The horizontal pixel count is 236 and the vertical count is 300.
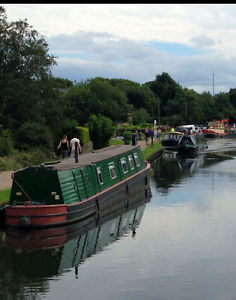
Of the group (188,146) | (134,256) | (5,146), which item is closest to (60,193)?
(134,256)

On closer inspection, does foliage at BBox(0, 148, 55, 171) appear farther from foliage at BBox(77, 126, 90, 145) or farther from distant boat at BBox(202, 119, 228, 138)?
distant boat at BBox(202, 119, 228, 138)

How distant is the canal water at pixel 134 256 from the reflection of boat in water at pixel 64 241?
2 cm

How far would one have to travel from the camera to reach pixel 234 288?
33.7 ft

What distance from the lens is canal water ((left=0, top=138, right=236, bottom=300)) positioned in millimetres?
10219

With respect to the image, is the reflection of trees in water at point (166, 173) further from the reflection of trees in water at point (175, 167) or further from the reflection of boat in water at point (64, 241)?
the reflection of boat in water at point (64, 241)

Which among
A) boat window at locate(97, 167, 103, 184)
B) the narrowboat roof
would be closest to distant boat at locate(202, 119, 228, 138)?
the narrowboat roof

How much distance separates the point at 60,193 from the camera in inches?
590

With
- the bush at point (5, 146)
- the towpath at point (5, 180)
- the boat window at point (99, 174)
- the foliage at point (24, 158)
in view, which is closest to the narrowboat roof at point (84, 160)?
the boat window at point (99, 174)

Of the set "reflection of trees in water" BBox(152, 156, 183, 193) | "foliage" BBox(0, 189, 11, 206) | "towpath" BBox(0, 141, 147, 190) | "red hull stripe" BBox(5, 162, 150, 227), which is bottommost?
"reflection of trees in water" BBox(152, 156, 183, 193)

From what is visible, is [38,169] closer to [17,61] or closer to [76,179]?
[76,179]

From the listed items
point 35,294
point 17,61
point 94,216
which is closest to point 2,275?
point 35,294

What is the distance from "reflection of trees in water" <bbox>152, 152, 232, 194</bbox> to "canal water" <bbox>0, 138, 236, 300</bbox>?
6036mm

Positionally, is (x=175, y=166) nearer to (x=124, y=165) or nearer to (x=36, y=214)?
(x=124, y=165)

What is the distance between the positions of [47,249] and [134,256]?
233 cm
